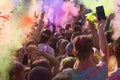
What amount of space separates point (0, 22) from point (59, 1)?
4.80 meters

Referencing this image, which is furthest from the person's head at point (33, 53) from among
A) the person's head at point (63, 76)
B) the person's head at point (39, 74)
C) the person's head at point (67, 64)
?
the person's head at point (63, 76)

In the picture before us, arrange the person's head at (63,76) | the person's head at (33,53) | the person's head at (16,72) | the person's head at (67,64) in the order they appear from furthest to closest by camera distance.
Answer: the person's head at (33,53) < the person's head at (67,64) < the person's head at (63,76) < the person's head at (16,72)

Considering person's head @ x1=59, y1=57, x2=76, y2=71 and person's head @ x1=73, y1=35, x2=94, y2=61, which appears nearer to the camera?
person's head @ x1=73, y1=35, x2=94, y2=61

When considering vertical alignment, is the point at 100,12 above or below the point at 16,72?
above

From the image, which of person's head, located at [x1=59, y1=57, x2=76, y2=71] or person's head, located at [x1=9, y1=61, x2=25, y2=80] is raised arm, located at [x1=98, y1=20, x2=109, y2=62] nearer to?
person's head, located at [x1=59, y1=57, x2=76, y2=71]

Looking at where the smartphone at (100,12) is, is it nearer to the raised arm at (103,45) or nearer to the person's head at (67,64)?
the raised arm at (103,45)

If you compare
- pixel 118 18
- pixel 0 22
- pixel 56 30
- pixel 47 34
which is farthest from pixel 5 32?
pixel 56 30

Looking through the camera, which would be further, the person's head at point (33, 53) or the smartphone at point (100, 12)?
the person's head at point (33, 53)

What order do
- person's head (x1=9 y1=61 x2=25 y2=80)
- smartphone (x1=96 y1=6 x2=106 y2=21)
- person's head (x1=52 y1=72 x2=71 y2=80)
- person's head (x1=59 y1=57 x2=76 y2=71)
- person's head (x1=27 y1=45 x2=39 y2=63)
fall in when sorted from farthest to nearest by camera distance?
person's head (x1=27 y1=45 x2=39 y2=63) → person's head (x1=59 y1=57 x2=76 y2=71) → smartphone (x1=96 y1=6 x2=106 y2=21) → person's head (x1=52 y1=72 x2=71 y2=80) → person's head (x1=9 y1=61 x2=25 y2=80)

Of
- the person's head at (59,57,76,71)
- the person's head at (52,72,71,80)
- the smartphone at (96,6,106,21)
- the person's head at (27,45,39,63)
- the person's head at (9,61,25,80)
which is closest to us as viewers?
the person's head at (9,61,25,80)

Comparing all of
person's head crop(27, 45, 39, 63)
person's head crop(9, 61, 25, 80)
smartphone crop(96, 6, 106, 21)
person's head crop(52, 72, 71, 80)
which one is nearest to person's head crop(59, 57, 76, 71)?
person's head crop(27, 45, 39, 63)

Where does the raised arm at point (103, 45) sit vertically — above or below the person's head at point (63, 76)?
above

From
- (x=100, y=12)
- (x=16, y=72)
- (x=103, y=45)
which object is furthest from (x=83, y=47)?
(x=16, y=72)

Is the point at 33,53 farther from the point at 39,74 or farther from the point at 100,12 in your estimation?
the point at 100,12
